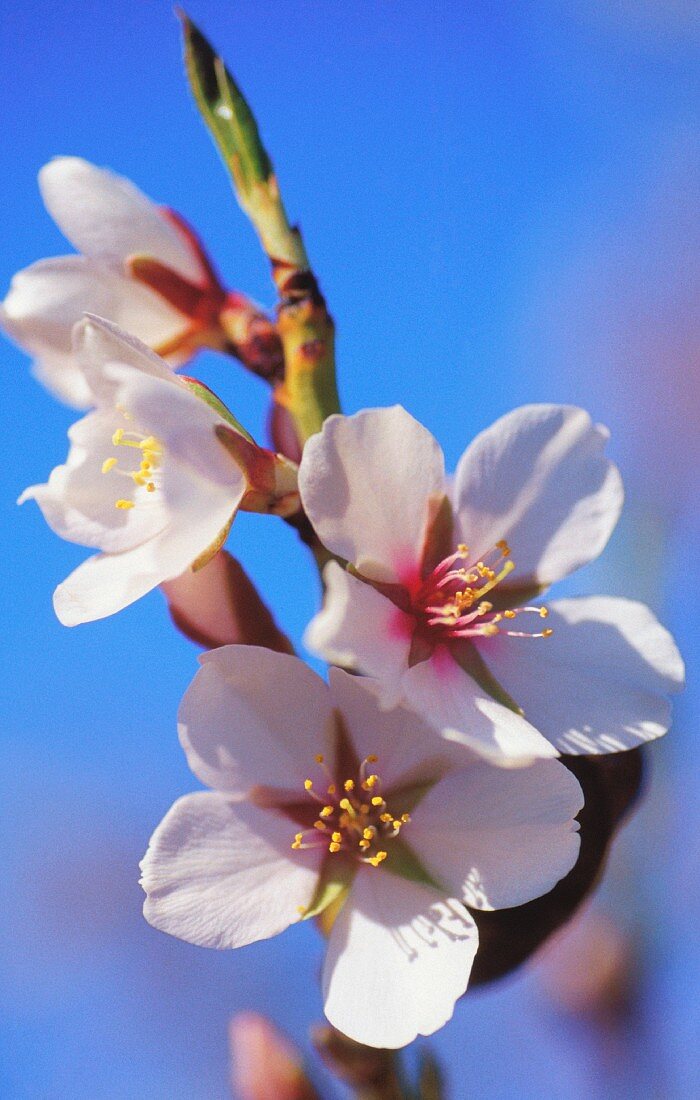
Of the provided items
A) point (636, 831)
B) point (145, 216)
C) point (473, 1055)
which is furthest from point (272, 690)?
point (473, 1055)

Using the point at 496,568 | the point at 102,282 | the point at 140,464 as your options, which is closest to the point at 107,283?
the point at 102,282

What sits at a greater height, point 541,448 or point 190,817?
point 541,448

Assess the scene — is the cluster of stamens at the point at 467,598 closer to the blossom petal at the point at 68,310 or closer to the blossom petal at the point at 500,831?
the blossom petal at the point at 500,831

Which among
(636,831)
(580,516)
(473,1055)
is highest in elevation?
(580,516)

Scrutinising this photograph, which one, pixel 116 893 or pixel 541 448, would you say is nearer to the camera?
pixel 541 448

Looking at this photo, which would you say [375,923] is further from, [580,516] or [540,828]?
[580,516]

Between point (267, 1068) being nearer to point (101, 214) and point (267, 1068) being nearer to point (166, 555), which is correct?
point (166, 555)

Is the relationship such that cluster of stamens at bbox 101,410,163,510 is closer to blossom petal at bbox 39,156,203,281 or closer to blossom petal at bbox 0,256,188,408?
blossom petal at bbox 0,256,188,408

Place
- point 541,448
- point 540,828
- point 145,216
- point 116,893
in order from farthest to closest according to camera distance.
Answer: point 116,893, point 145,216, point 541,448, point 540,828
